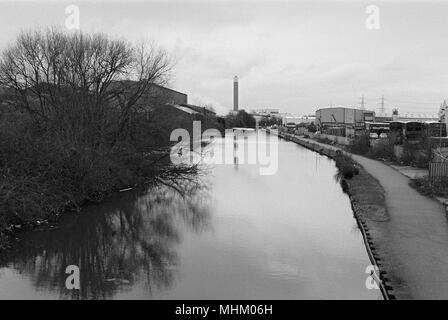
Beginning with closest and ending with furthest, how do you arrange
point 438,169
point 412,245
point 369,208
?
1. point 412,245
2. point 369,208
3. point 438,169

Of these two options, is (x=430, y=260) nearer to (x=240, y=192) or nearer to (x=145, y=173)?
(x=240, y=192)

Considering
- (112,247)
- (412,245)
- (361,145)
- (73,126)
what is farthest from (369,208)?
(361,145)

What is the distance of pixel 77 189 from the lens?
17.3m

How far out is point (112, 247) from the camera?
488 inches

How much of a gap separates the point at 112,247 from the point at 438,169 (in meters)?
13.7

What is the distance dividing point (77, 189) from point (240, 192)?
683cm

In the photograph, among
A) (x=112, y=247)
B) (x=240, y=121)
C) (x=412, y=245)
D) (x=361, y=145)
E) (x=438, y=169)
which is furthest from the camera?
(x=240, y=121)

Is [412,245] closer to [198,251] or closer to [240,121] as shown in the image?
[198,251]

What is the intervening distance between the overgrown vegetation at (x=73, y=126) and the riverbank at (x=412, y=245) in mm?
9474

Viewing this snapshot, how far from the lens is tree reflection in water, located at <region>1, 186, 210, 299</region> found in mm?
9641

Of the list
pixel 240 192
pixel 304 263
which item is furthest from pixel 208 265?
pixel 240 192

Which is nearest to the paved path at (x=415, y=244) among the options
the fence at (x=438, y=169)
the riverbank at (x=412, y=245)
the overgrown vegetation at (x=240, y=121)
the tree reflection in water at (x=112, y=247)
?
the riverbank at (x=412, y=245)

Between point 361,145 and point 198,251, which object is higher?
point 361,145

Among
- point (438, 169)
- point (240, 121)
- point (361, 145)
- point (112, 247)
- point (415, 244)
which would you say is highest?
point (240, 121)
